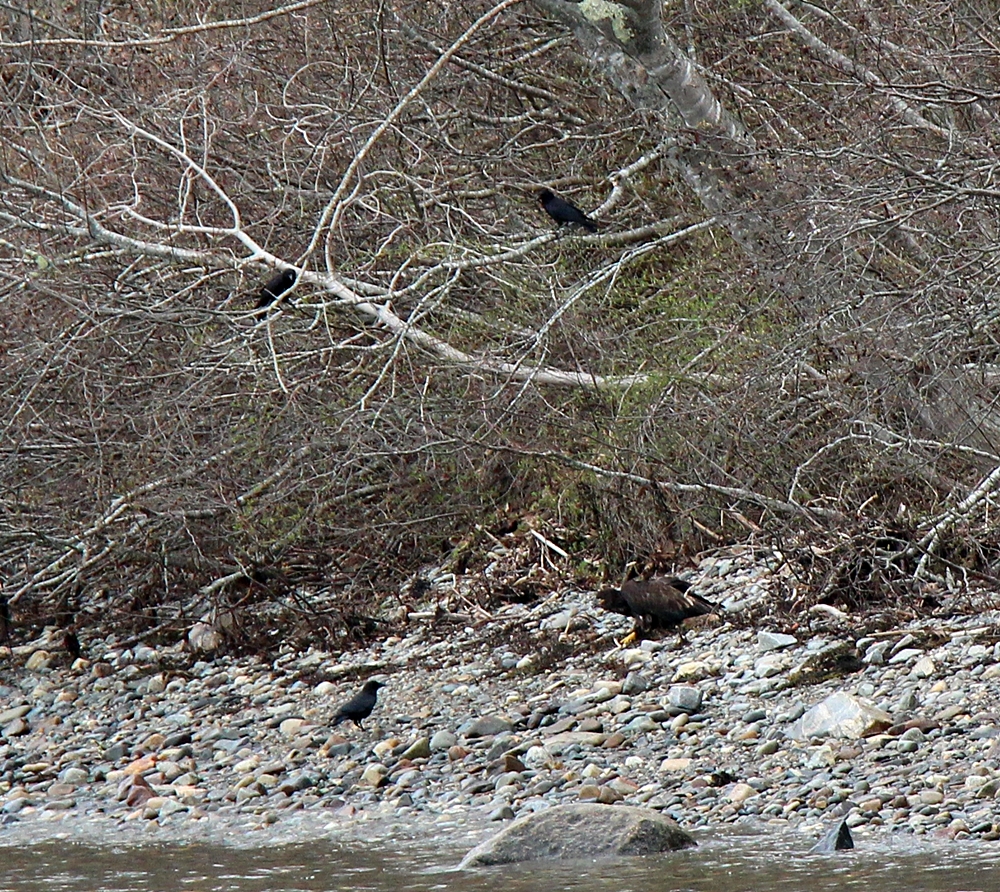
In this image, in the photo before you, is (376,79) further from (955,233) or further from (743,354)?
(955,233)

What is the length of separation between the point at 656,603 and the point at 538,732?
39.5 inches

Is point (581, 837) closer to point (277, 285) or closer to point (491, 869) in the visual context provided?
point (491, 869)

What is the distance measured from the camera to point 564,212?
8.17 m

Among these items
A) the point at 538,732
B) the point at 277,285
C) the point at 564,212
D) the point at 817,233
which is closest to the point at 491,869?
the point at 538,732

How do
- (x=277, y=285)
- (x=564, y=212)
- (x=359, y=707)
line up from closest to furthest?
(x=359, y=707)
(x=277, y=285)
(x=564, y=212)

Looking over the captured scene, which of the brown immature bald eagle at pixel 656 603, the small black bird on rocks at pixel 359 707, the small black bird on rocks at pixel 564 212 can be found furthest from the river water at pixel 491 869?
the small black bird on rocks at pixel 564 212

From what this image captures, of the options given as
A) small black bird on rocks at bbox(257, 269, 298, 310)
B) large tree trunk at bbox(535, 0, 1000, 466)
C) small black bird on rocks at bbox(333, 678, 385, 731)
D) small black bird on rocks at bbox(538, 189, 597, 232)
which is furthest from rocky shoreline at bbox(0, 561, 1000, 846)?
small black bird on rocks at bbox(538, 189, 597, 232)

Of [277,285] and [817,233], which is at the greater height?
[277,285]

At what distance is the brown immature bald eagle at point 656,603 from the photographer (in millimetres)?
6590

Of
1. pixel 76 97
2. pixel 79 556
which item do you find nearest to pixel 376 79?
pixel 76 97

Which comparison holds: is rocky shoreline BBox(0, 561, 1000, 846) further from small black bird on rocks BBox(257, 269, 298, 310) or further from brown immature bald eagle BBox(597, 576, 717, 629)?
small black bird on rocks BBox(257, 269, 298, 310)

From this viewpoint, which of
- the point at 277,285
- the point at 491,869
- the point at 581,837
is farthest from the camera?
the point at 277,285

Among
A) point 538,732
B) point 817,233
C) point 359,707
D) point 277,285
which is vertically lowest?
point 538,732

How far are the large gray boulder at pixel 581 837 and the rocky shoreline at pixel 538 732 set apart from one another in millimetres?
299
